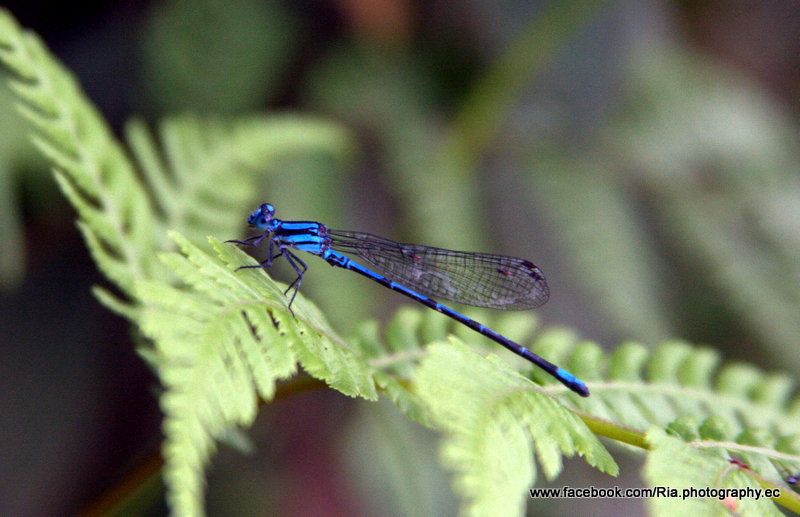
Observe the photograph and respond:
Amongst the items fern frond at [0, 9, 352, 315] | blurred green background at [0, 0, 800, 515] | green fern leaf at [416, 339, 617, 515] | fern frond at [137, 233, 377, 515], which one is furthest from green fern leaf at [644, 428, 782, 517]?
blurred green background at [0, 0, 800, 515]

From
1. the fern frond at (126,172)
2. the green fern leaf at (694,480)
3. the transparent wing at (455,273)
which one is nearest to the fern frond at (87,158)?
the fern frond at (126,172)

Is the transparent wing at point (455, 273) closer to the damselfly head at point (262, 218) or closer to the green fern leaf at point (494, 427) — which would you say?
the damselfly head at point (262, 218)

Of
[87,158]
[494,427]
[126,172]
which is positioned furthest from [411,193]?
[494,427]

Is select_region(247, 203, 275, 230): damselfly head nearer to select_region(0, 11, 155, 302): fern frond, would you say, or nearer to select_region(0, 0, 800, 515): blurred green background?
select_region(0, 11, 155, 302): fern frond

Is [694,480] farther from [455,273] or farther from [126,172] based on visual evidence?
[126,172]

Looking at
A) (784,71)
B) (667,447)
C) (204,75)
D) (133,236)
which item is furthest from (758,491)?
(784,71)

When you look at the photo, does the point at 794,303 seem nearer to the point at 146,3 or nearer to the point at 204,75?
the point at 204,75

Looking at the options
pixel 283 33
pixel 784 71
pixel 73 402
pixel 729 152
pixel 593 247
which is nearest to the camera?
pixel 73 402
